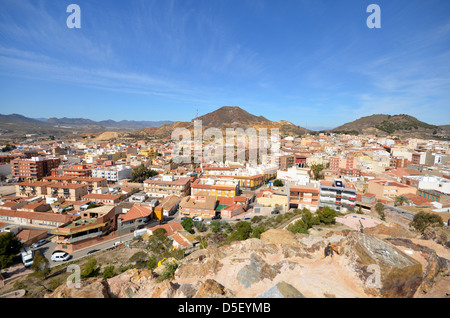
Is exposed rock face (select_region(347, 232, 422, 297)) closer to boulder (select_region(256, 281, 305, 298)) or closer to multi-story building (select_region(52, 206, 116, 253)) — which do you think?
boulder (select_region(256, 281, 305, 298))

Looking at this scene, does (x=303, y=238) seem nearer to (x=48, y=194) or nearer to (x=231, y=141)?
(x=48, y=194)

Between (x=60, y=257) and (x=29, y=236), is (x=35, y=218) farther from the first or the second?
(x=60, y=257)

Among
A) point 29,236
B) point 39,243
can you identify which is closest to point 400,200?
point 39,243

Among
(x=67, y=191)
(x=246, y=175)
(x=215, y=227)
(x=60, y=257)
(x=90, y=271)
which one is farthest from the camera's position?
(x=246, y=175)

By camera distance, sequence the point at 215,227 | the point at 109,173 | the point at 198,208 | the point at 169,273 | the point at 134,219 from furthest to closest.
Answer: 1. the point at 109,173
2. the point at 198,208
3. the point at 134,219
4. the point at 215,227
5. the point at 169,273

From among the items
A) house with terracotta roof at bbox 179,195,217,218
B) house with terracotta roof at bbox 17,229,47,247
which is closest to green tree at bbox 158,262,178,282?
house with terracotta roof at bbox 179,195,217,218
